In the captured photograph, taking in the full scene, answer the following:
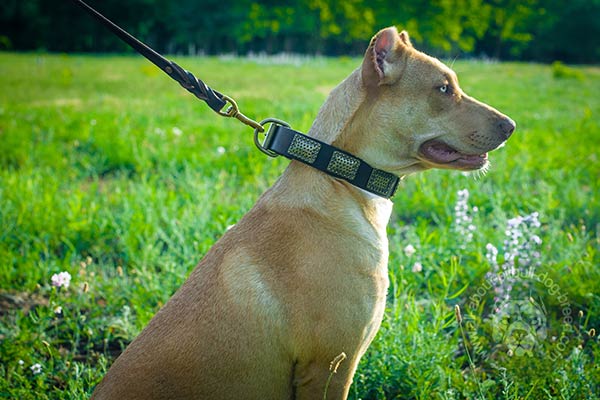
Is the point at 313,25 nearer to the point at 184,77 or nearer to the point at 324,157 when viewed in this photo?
the point at 184,77

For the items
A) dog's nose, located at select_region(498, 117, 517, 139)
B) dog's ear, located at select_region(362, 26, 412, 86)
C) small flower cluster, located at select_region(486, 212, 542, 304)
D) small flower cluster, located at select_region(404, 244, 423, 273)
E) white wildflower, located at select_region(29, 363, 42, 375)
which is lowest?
white wildflower, located at select_region(29, 363, 42, 375)

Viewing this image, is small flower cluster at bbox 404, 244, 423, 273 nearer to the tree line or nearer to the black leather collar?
the black leather collar

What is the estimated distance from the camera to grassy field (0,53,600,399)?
287 cm

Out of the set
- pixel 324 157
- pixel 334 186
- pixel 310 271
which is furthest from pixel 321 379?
pixel 324 157

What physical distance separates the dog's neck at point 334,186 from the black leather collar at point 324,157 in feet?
0.17

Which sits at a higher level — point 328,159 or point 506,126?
point 506,126

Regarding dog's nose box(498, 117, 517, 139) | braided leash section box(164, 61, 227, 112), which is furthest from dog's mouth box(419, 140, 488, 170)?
braided leash section box(164, 61, 227, 112)

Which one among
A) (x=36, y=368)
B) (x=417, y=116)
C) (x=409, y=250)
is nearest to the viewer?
(x=417, y=116)

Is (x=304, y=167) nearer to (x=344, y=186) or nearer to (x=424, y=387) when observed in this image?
(x=344, y=186)

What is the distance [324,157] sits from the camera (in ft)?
7.72

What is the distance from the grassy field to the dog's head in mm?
689

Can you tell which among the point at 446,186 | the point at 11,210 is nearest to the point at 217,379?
the point at 11,210

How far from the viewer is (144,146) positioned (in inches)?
270

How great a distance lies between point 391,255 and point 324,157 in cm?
175
